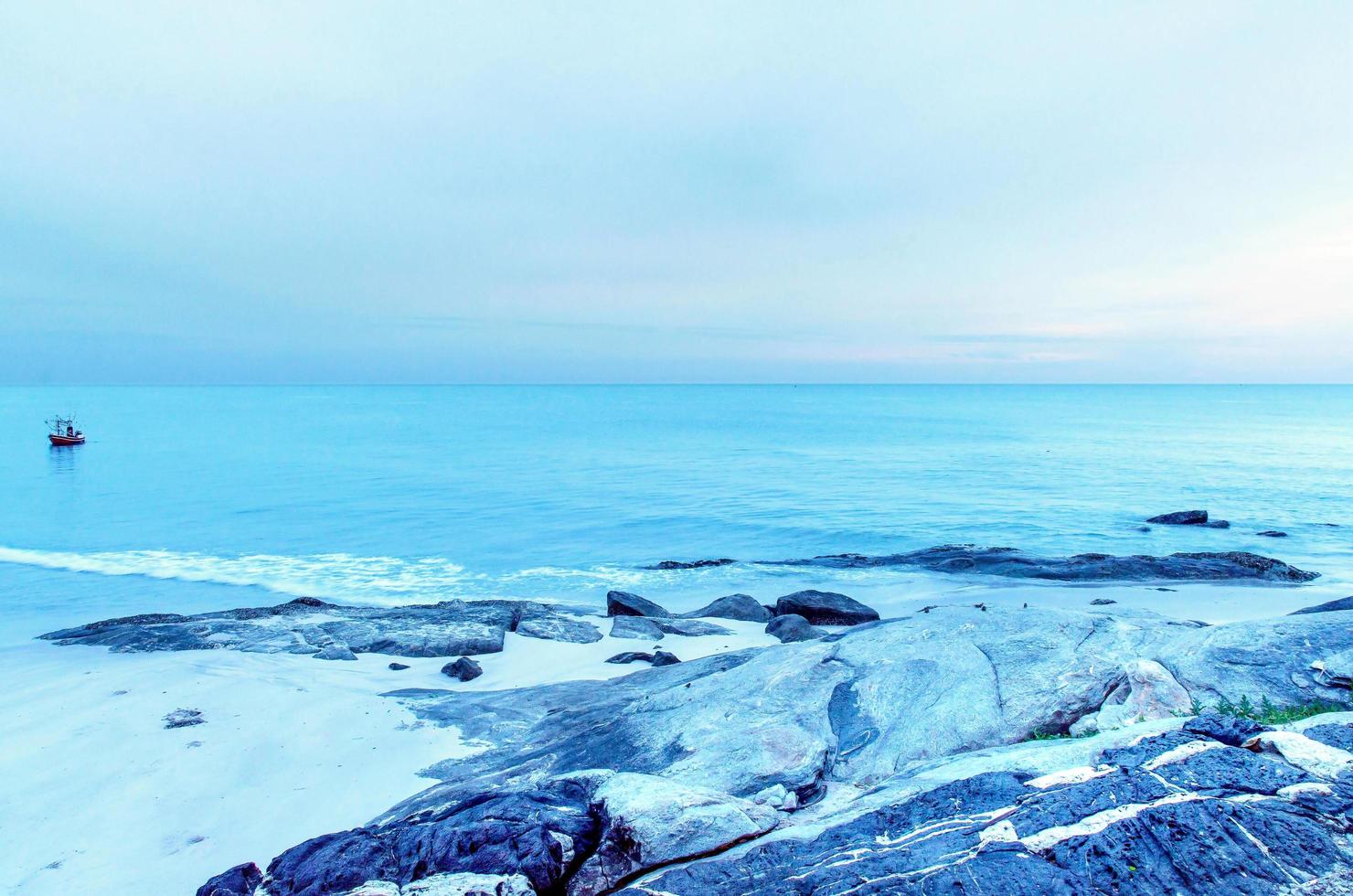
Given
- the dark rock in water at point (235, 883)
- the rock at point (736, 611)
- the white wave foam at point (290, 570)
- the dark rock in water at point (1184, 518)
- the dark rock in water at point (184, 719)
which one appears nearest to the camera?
the dark rock in water at point (235, 883)

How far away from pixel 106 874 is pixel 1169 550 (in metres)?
35.5

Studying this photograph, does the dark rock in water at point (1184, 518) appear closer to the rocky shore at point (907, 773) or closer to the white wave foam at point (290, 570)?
the rocky shore at point (907, 773)

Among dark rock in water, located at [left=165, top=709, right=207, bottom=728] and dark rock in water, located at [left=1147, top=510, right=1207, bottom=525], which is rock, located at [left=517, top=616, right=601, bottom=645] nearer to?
dark rock in water, located at [left=165, top=709, right=207, bottom=728]

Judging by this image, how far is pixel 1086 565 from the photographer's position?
26375mm

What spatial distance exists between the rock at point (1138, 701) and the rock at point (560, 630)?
1156 centimetres

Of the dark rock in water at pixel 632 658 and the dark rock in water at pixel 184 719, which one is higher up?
the dark rock in water at pixel 184 719

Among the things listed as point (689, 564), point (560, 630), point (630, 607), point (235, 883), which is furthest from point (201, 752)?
point (689, 564)

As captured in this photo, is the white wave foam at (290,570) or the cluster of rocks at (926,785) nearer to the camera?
the cluster of rocks at (926,785)

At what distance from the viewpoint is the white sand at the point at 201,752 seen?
879 cm

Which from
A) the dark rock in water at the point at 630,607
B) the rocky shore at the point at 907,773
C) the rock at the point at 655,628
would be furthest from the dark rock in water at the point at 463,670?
the dark rock in water at the point at 630,607

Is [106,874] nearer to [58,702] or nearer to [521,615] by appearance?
[58,702]

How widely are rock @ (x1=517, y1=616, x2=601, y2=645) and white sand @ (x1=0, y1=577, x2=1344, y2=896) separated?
441 mm

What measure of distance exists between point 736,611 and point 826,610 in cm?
253

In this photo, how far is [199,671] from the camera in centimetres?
1459
